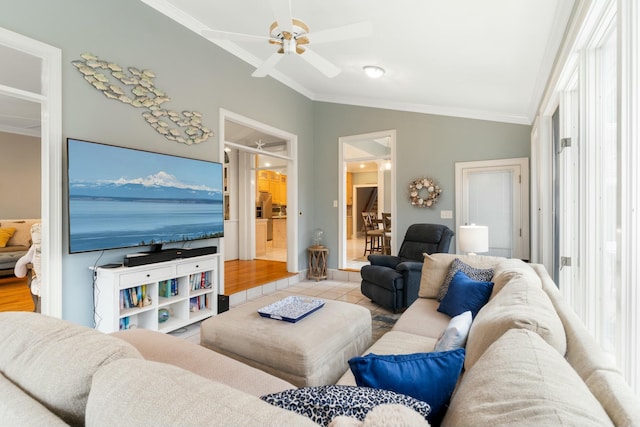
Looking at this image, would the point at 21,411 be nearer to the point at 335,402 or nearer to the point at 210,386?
the point at 210,386

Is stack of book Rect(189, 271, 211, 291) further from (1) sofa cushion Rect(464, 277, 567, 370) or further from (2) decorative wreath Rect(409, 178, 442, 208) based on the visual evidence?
(2) decorative wreath Rect(409, 178, 442, 208)

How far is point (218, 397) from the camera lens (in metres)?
0.60

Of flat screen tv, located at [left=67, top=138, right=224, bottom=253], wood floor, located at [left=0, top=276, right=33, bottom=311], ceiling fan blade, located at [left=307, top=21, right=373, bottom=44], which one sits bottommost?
wood floor, located at [left=0, top=276, right=33, bottom=311]

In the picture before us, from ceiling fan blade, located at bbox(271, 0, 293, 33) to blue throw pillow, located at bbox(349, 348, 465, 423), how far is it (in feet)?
7.48

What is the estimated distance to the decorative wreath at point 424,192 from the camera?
16.2 feet

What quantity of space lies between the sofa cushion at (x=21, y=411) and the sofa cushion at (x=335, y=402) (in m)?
0.46

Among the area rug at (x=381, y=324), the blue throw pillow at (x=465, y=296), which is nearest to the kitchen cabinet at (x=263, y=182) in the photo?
the area rug at (x=381, y=324)

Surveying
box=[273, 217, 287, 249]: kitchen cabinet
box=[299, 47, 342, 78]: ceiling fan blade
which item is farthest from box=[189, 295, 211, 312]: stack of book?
box=[273, 217, 287, 249]: kitchen cabinet

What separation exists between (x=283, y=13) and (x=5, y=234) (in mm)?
6256

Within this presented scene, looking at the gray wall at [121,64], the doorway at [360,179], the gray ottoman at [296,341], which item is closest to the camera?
the gray ottoman at [296,341]

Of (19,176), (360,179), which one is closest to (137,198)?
(19,176)

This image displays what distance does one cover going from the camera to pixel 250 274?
537 centimetres

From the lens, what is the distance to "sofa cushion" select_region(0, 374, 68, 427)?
0.66 m

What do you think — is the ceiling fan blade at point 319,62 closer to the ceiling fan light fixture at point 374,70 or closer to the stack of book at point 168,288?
the ceiling fan light fixture at point 374,70
